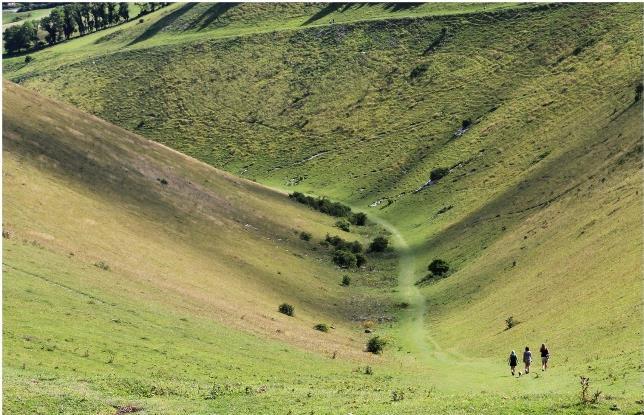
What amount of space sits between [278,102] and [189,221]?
9227cm

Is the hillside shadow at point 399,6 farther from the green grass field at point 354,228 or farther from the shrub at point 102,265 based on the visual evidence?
the shrub at point 102,265

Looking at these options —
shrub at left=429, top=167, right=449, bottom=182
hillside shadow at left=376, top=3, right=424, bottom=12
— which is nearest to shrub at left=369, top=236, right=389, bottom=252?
shrub at left=429, top=167, right=449, bottom=182

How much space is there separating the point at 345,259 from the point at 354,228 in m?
20.6

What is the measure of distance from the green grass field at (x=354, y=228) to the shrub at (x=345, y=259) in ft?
7.11

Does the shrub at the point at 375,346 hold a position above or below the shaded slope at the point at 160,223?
below

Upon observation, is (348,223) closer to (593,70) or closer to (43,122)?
(43,122)

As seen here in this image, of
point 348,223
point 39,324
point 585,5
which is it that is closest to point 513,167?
point 348,223

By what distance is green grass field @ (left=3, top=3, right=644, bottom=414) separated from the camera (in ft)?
135

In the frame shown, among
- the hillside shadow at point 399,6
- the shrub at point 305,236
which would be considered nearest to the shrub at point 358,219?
the shrub at point 305,236

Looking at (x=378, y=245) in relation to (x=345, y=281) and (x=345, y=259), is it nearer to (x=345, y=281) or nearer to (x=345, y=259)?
(x=345, y=259)

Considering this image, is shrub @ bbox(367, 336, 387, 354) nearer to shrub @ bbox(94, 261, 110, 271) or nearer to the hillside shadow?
shrub @ bbox(94, 261, 110, 271)

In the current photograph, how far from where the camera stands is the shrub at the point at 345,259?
3568 inches

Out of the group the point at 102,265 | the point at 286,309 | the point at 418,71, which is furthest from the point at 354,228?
the point at 418,71

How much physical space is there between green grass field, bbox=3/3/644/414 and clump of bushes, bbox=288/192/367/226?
3.01 m
